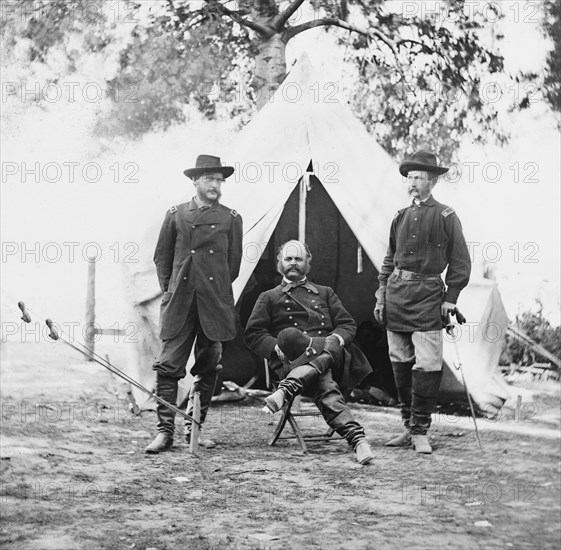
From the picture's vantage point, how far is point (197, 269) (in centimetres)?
404

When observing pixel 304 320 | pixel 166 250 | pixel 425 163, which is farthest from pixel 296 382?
pixel 425 163

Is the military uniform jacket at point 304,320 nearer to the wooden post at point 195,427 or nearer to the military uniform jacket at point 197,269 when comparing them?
the military uniform jacket at point 197,269

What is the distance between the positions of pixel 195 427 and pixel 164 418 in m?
0.17

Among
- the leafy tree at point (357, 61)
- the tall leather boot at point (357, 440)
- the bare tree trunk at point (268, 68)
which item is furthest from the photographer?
the bare tree trunk at point (268, 68)

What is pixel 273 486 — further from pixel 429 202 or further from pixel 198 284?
pixel 429 202

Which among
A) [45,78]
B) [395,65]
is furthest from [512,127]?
[45,78]

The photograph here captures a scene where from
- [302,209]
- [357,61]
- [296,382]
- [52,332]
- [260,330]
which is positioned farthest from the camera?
[302,209]

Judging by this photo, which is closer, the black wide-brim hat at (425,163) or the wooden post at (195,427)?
the wooden post at (195,427)

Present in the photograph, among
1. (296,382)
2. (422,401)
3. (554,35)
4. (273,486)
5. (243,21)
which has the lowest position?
(273,486)

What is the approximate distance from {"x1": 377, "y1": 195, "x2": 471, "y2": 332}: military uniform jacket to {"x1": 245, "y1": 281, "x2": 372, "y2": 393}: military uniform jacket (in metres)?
0.26

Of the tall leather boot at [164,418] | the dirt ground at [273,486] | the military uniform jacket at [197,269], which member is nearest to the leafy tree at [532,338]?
the dirt ground at [273,486]

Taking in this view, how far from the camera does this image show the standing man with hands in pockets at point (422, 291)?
3906 mm

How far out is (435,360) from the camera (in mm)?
3926

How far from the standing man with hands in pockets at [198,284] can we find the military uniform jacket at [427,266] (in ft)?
2.88
